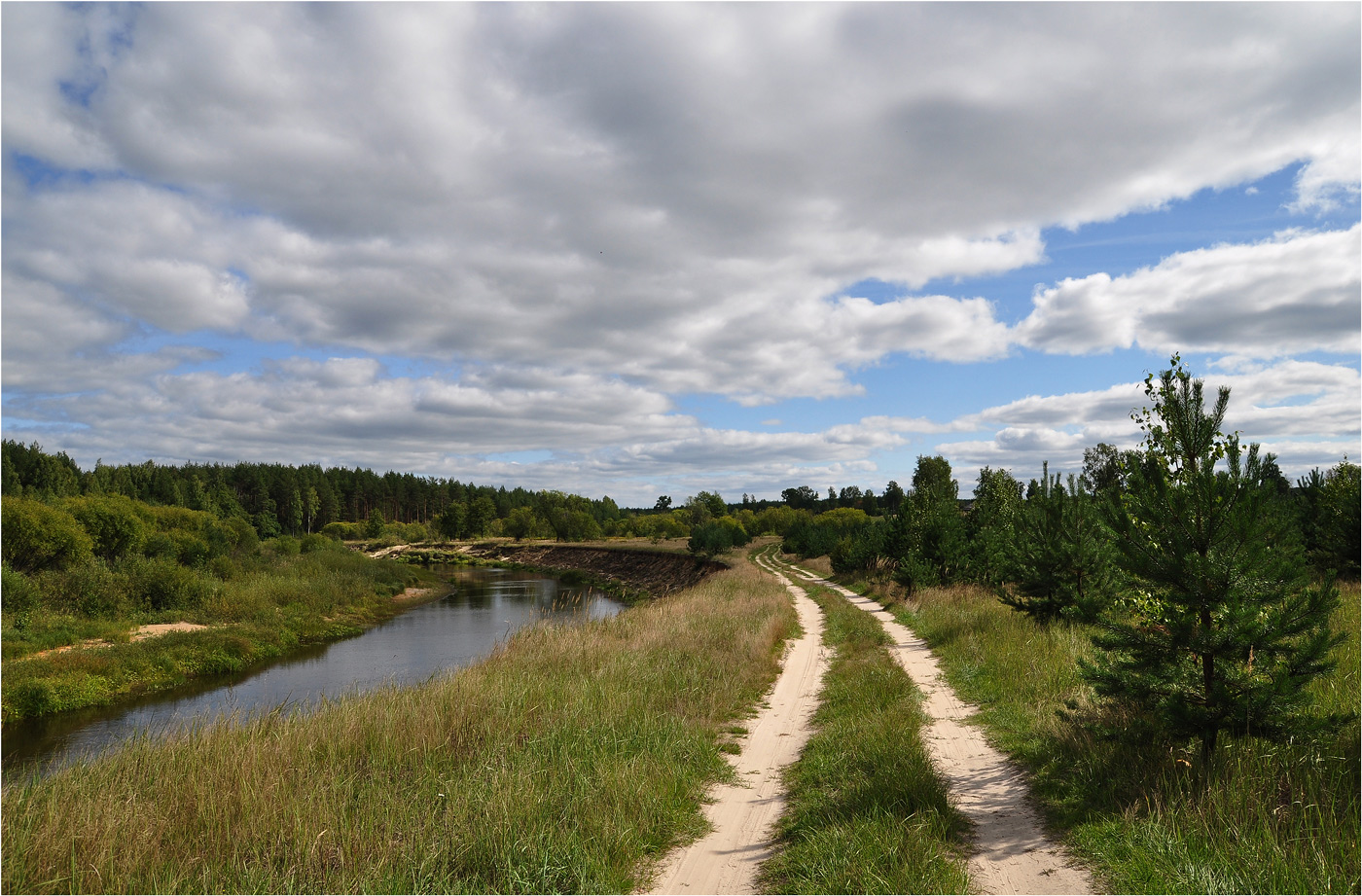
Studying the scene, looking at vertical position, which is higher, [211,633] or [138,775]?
[138,775]

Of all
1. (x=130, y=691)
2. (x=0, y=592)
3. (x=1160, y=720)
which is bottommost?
(x=130, y=691)

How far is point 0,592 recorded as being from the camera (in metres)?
26.7

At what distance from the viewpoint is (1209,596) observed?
20.7ft

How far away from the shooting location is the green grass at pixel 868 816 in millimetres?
5074

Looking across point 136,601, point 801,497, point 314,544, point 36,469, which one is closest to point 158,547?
point 136,601

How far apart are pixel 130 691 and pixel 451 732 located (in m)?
21.0

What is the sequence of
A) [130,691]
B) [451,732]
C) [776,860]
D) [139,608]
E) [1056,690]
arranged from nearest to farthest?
[776,860]
[451,732]
[1056,690]
[130,691]
[139,608]

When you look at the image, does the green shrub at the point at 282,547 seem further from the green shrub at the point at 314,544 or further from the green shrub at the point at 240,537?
the green shrub at the point at 314,544

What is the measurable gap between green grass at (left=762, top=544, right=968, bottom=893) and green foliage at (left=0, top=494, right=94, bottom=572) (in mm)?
38651

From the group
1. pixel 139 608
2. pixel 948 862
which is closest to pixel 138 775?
pixel 948 862

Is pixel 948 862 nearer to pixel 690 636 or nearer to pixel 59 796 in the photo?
pixel 59 796

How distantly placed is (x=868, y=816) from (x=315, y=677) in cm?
2421

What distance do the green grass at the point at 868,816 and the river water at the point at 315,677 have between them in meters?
7.83

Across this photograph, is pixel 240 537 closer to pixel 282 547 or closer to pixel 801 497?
pixel 282 547
